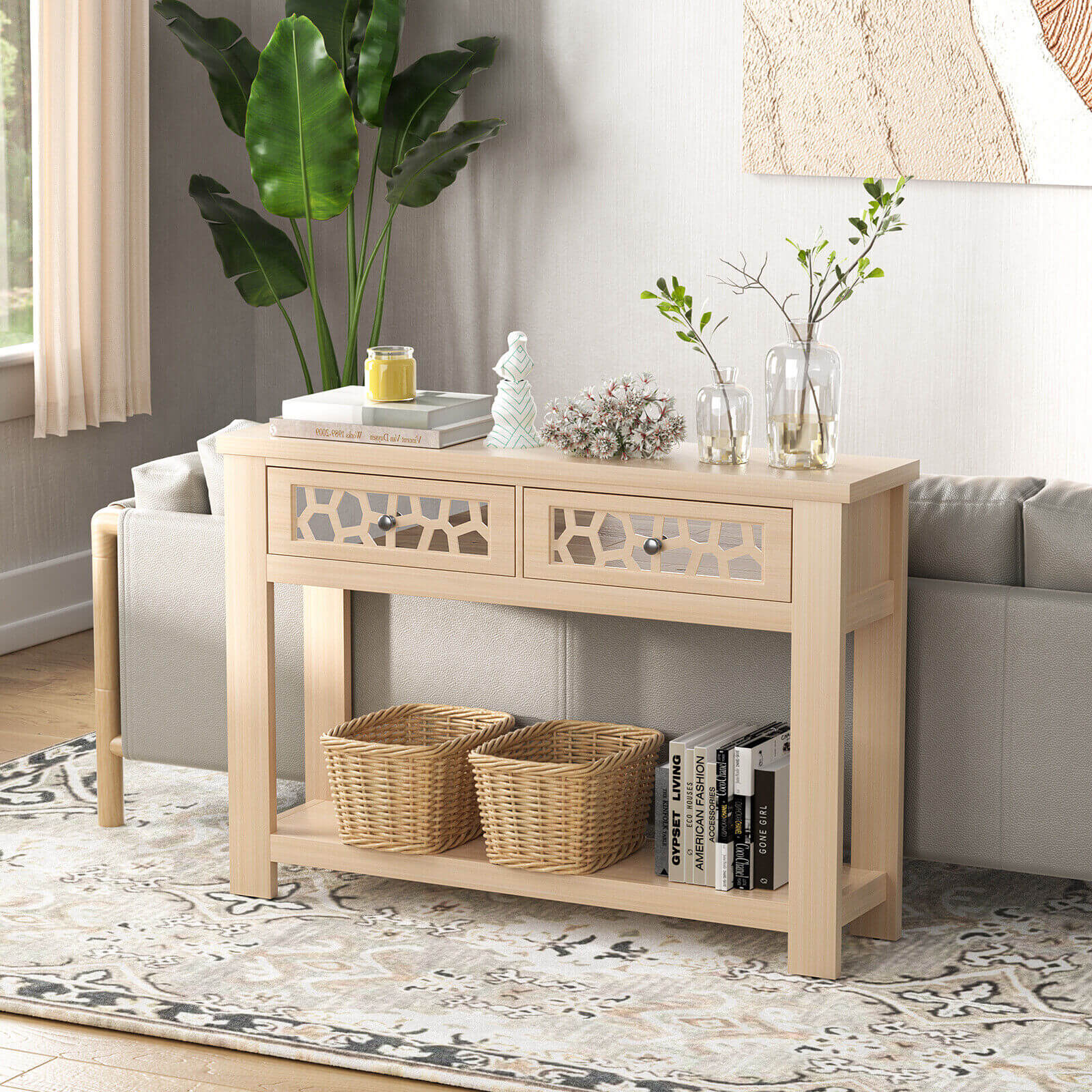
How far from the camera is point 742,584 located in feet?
8.39

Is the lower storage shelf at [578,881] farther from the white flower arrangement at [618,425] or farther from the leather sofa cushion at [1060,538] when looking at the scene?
the white flower arrangement at [618,425]

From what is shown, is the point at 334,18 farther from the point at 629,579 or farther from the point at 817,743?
the point at 817,743

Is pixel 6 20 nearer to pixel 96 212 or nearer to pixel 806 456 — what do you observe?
pixel 96 212

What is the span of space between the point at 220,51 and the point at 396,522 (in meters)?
2.76

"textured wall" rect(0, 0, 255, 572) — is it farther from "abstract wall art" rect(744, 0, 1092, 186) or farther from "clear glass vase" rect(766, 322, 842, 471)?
"clear glass vase" rect(766, 322, 842, 471)

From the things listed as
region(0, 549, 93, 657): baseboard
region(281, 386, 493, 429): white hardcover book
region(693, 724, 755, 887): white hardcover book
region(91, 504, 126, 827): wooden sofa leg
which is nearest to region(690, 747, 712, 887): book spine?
region(693, 724, 755, 887): white hardcover book

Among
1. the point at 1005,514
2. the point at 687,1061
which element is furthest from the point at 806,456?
the point at 687,1061

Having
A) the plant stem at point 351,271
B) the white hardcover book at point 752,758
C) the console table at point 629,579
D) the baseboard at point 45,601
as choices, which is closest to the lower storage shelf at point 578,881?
the console table at point 629,579

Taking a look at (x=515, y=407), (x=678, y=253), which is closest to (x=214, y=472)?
(x=515, y=407)

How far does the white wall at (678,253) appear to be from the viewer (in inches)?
197

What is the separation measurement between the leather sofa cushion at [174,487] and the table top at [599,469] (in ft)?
1.21

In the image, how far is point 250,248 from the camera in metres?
5.25

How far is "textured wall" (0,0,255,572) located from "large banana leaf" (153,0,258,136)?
0.34 meters

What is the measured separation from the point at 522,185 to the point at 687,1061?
3.69 meters
